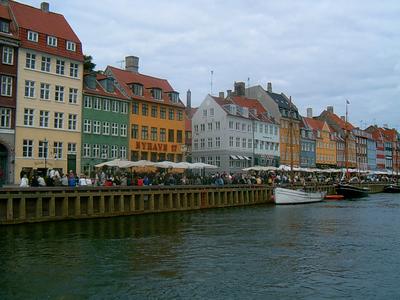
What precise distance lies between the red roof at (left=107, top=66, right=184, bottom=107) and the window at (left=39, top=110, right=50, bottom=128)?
11.6 metres

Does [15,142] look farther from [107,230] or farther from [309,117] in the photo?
[309,117]

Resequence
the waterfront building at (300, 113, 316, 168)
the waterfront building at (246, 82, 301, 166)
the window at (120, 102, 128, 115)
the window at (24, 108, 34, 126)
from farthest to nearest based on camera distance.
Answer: the waterfront building at (300, 113, 316, 168) → the waterfront building at (246, 82, 301, 166) → the window at (120, 102, 128, 115) → the window at (24, 108, 34, 126)

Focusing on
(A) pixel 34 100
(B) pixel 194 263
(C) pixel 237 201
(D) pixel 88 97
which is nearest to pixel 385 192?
(C) pixel 237 201

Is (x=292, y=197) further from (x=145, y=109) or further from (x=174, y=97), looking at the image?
(x=174, y=97)

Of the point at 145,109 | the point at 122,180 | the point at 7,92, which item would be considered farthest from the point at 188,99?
the point at 122,180

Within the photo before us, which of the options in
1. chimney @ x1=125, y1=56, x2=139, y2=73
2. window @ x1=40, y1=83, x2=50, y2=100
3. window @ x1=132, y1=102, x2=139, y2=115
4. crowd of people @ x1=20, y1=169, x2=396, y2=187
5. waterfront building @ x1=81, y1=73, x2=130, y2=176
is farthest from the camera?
chimney @ x1=125, y1=56, x2=139, y2=73

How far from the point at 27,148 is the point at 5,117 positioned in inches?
131

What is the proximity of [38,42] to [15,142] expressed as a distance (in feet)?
31.6

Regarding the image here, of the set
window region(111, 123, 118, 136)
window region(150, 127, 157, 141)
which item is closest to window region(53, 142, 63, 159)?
window region(111, 123, 118, 136)

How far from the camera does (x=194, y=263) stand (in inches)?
797

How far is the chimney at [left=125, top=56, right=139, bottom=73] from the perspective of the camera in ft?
223

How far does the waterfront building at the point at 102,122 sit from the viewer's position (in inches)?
2196

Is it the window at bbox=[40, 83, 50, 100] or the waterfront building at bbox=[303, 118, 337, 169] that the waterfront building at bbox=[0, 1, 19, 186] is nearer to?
the window at bbox=[40, 83, 50, 100]

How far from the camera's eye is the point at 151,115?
209 ft
